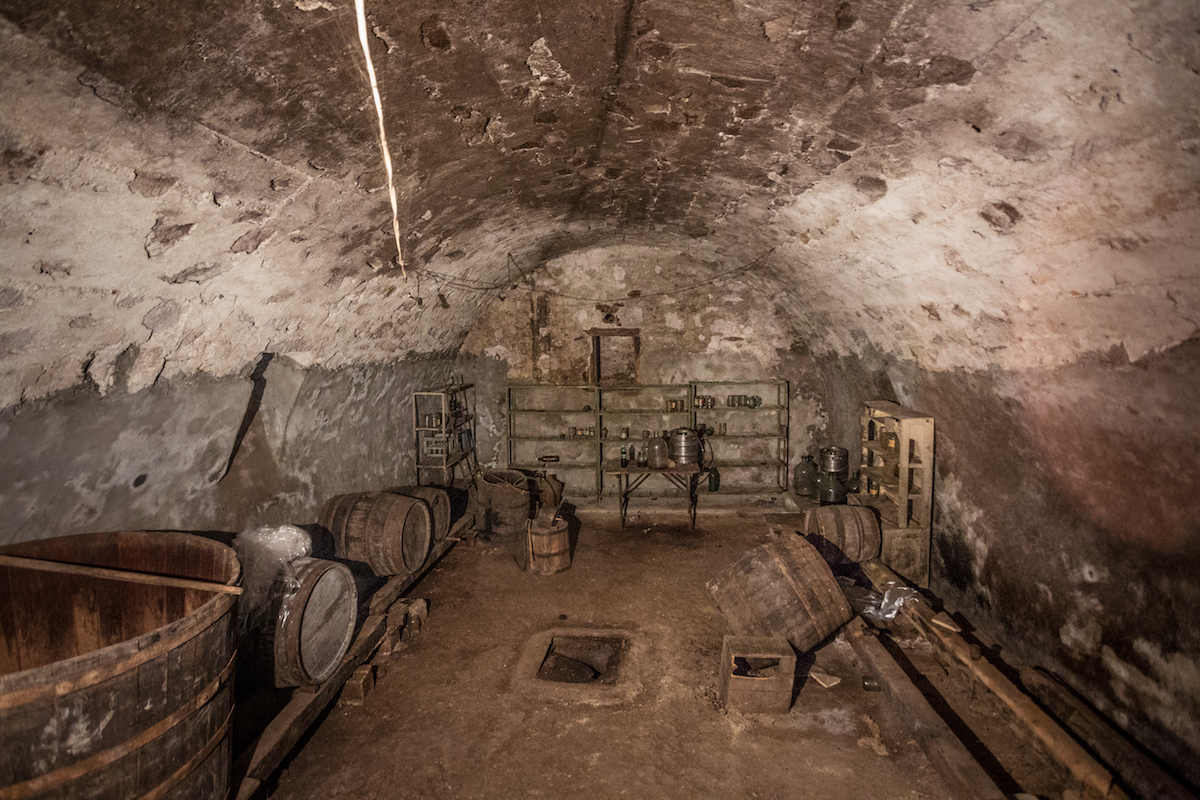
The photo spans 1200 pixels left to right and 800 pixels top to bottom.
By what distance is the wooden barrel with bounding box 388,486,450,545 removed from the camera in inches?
264

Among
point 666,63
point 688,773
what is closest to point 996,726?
point 688,773

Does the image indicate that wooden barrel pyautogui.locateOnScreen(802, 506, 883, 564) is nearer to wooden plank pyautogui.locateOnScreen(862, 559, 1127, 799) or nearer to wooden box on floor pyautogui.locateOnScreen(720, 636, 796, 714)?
wooden plank pyautogui.locateOnScreen(862, 559, 1127, 799)

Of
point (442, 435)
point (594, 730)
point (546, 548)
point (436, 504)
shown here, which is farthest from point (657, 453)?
point (594, 730)

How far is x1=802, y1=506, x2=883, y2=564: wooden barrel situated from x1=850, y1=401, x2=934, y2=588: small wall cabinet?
0.41ft

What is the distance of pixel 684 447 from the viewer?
7.85 m

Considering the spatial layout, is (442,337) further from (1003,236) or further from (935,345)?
(1003,236)

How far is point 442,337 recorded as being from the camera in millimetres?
7980

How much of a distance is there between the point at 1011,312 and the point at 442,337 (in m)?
6.33

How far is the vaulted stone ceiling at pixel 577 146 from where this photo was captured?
7.01 ft

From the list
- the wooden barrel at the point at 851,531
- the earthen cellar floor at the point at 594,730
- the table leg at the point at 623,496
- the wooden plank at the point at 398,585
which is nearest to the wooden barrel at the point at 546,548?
the earthen cellar floor at the point at 594,730

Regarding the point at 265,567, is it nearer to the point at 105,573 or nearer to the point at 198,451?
the point at 105,573

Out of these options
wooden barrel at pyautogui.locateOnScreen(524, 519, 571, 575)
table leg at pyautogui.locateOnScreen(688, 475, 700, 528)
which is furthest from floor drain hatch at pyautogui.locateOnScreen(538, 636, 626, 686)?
table leg at pyautogui.locateOnScreen(688, 475, 700, 528)

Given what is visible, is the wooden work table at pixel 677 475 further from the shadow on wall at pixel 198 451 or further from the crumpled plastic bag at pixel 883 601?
the shadow on wall at pixel 198 451

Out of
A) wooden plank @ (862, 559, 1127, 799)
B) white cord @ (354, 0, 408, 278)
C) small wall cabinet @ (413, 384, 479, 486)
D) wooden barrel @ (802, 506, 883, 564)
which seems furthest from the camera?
small wall cabinet @ (413, 384, 479, 486)
